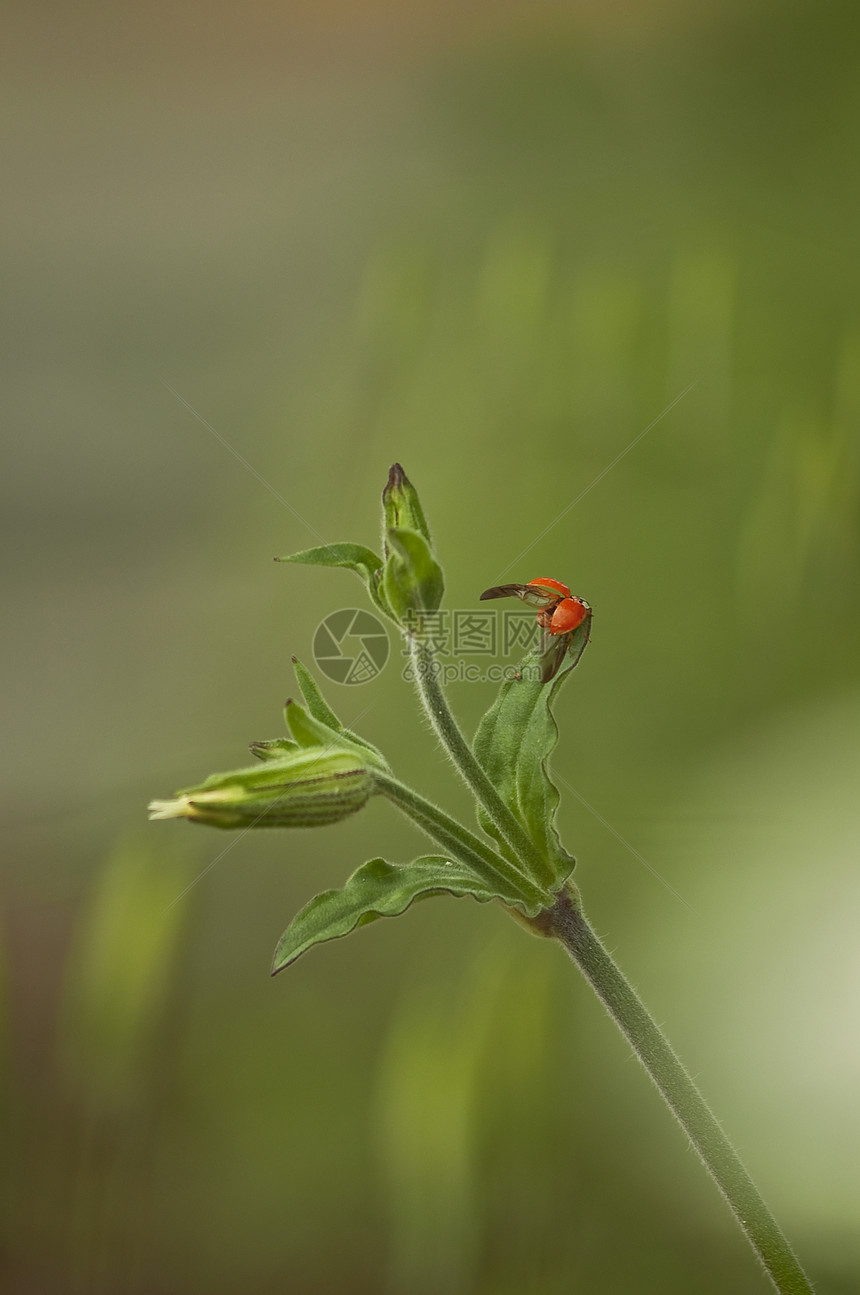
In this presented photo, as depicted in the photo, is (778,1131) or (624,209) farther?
(624,209)

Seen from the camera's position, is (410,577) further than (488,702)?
No

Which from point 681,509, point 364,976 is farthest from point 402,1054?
point 681,509

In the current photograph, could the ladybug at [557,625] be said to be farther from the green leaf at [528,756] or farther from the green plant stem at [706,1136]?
the green plant stem at [706,1136]

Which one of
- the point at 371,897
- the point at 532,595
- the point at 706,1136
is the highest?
the point at 532,595

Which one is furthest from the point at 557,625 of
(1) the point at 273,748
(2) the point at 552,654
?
(1) the point at 273,748

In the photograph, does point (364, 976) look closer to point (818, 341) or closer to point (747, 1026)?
point (747, 1026)

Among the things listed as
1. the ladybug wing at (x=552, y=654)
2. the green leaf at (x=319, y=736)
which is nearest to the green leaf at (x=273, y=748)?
the green leaf at (x=319, y=736)

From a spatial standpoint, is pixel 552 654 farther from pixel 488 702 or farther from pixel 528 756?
pixel 488 702
